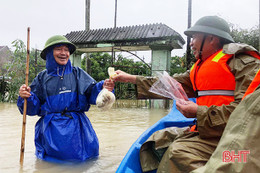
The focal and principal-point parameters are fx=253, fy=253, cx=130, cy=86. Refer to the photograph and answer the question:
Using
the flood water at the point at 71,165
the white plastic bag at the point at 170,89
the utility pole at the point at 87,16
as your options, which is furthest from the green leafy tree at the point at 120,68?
the white plastic bag at the point at 170,89

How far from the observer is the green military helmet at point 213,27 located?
82.0 inches

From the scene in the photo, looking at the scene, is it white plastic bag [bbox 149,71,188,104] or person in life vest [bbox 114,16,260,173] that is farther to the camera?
white plastic bag [bbox 149,71,188,104]

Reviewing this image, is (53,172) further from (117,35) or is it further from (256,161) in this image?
(117,35)

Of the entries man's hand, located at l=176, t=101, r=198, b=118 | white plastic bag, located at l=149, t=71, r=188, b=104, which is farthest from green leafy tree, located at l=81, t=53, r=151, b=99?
man's hand, located at l=176, t=101, r=198, b=118

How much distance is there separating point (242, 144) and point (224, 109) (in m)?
0.90

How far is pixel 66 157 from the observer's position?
2936mm

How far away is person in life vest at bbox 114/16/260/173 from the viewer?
5.72 ft

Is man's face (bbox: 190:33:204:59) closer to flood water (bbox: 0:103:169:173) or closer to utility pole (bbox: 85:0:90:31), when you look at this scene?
flood water (bbox: 0:103:169:173)

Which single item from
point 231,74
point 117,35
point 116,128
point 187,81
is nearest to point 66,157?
point 187,81

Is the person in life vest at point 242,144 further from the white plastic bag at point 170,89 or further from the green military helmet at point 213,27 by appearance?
the green military helmet at point 213,27

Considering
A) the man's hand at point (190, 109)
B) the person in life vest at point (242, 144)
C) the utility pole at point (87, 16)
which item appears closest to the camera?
the person in life vest at point (242, 144)

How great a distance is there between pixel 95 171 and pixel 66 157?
43 centimetres

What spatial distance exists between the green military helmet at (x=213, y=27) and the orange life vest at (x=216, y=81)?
0.15 metres

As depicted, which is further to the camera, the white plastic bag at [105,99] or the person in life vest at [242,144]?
the white plastic bag at [105,99]
